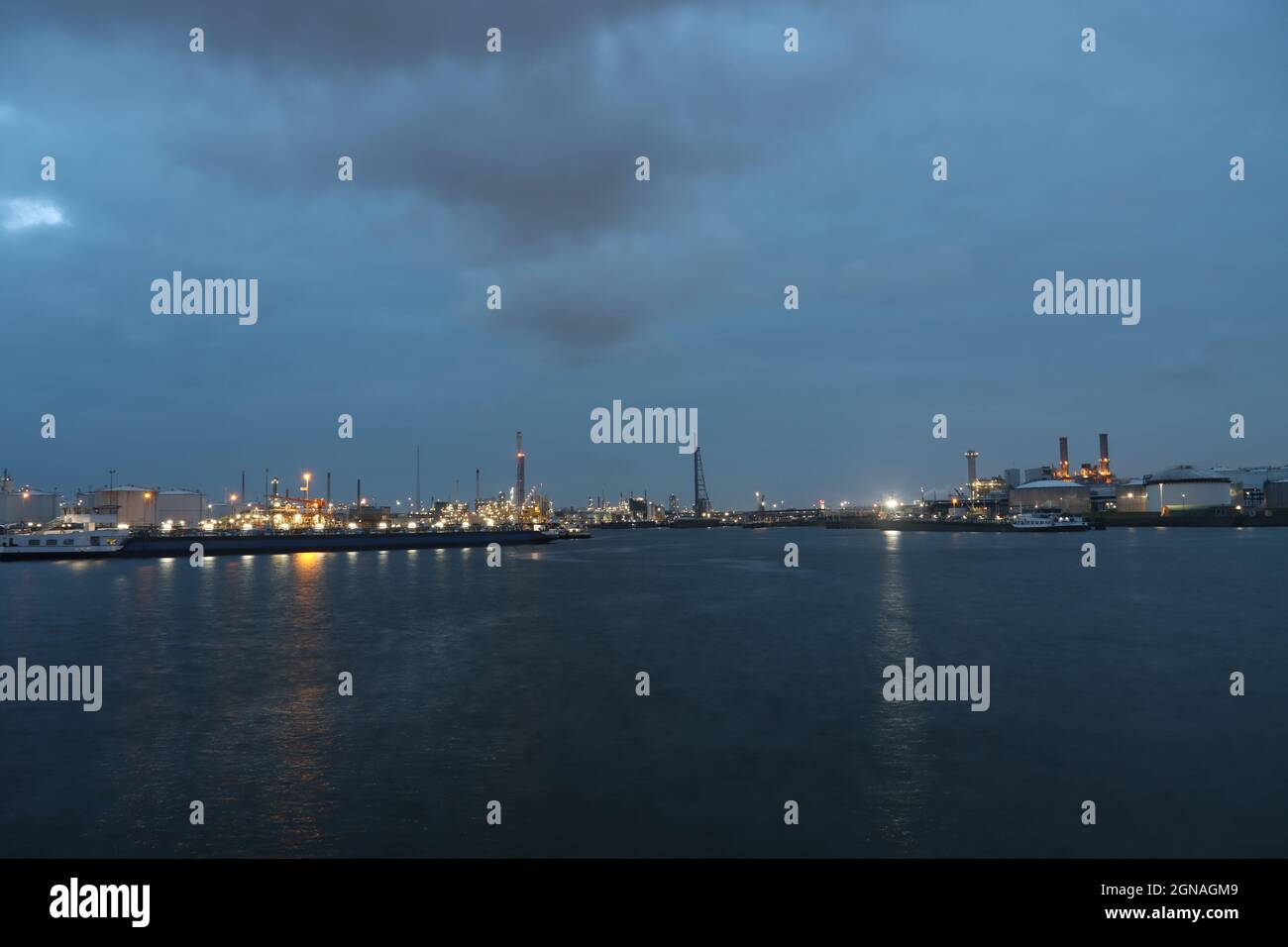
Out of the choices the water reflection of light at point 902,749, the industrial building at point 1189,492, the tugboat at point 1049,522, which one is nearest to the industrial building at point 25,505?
the water reflection of light at point 902,749

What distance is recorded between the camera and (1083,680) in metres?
21.6

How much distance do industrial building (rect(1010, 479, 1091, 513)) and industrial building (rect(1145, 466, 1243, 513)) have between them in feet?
43.9

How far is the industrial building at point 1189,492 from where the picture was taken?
156 m

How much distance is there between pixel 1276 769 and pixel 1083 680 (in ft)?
26.7

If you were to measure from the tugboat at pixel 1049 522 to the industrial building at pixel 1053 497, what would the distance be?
45.2ft

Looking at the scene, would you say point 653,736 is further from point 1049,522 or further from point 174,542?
point 1049,522

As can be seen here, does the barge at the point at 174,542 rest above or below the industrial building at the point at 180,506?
below

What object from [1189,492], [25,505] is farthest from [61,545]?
[1189,492]

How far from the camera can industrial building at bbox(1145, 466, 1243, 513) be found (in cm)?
15600
